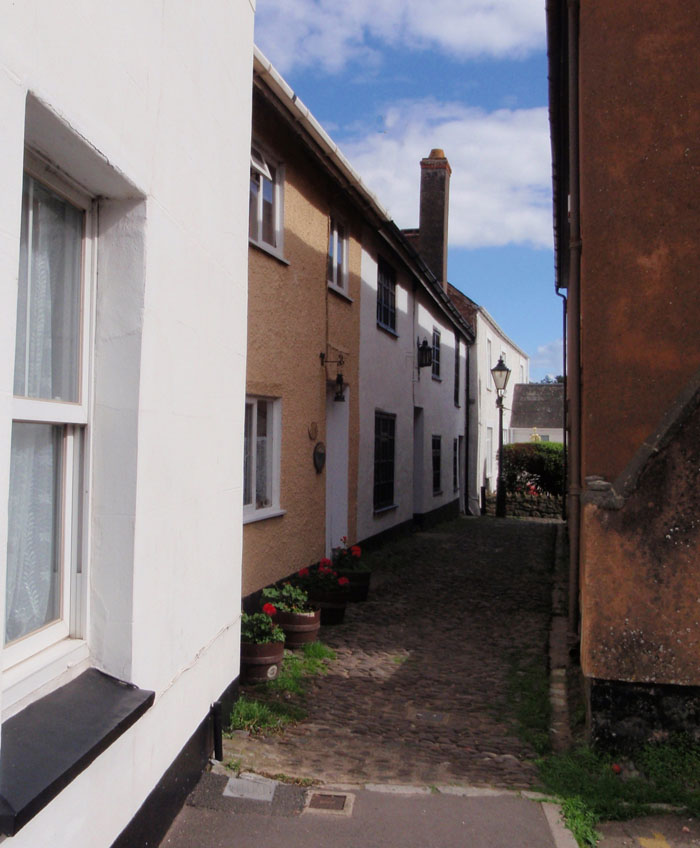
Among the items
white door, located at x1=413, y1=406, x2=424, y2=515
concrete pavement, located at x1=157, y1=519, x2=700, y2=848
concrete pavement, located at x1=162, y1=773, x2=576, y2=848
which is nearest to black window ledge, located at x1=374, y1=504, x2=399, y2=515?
white door, located at x1=413, y1=406, x2=424, y2=515

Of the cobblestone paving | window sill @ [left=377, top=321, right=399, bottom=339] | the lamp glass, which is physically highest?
window sill @ [left=377, top=321, right=399, bottom=339]

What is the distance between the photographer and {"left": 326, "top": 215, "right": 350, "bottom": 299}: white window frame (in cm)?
1029

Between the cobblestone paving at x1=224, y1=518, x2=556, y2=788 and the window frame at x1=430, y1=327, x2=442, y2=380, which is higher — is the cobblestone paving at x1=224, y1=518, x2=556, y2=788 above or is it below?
below

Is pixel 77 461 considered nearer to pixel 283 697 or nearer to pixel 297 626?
pixel 283 697

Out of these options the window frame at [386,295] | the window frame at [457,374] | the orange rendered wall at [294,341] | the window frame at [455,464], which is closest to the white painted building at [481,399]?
the window frame at [455,464]

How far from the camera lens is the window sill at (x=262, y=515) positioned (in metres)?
7.38

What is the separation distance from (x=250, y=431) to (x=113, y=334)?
4603 mm

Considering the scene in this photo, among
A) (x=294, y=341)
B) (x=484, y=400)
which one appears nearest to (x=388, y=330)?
(x=294, y=341)

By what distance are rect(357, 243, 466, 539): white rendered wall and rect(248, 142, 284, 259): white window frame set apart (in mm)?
3517

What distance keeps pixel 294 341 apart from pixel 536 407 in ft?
106

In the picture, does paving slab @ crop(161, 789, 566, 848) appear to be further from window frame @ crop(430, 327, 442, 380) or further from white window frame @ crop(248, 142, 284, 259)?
window frame @ crop(430, 327, 442, 380)

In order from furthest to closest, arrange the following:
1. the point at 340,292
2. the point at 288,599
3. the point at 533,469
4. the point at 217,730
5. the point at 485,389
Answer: the point at 485,389, the point at 533,469, the point at 340,292, the point at 288,599, the point at 217,730

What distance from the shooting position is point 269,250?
7949mm

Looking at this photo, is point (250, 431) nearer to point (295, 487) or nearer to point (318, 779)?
point (295, 487)
